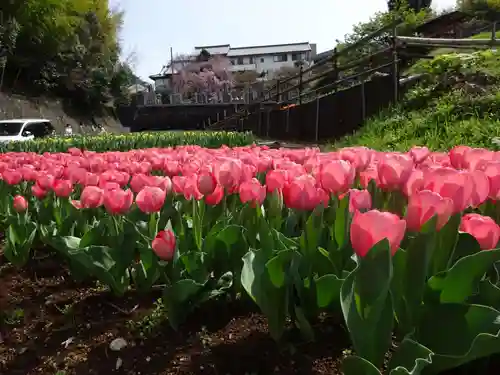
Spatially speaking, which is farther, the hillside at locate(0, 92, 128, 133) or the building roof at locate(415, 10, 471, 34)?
the hillside at locate(0, 92, 128, 133)

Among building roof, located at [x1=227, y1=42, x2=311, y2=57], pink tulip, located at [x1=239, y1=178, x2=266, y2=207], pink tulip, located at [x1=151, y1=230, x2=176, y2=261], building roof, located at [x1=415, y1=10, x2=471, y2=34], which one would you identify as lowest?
pink tulip, located at [x1=151, y1=230, x2=176, y2=261]

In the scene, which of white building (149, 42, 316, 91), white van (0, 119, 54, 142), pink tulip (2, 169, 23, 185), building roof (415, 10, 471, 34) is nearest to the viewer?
pink tulip (2, 169, 23, 185)

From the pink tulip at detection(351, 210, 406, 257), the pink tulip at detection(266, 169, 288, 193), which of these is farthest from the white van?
the pink tulip at detection(351, 210, 406, 257)

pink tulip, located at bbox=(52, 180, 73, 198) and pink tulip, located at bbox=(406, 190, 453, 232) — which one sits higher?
pink tulip, located at bbox=(406, 190, 453, 232)

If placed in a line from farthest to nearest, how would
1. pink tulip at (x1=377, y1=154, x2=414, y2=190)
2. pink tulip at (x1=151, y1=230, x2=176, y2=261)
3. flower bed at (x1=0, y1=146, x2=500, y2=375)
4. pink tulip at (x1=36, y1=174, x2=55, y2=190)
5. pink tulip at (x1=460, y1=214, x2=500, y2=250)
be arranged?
1. pink tulip at (x1=36, y1=174, x2=55, y2=190)
2. pink tulip at (x1=151, y1=230, x2=176, y2=261)
3. pink tulip at (x1=377, y1=154, x2=414, y2=190)
4. pink tulip at (x1=460, y1=214, x2=500, y2=250)
5. flower bed at (x1=0, y1=146, x2=500, y2=375)

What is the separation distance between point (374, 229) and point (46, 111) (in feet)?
106

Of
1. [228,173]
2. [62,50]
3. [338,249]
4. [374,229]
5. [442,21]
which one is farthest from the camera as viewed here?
[62,50]

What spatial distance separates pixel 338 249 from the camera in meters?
1.21

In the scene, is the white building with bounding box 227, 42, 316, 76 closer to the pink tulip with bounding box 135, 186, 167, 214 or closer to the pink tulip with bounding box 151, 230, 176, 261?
the pink tulip with bounding box 135, 186, 167, 214

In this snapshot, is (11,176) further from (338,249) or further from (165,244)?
(338,249)

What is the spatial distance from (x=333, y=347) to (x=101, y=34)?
41.0 meters

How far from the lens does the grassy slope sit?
5.96m

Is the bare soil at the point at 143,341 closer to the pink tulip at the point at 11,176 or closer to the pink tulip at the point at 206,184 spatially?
the pink tulip at the point at 206,184

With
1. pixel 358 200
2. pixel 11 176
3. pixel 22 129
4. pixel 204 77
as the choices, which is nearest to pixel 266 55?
pixel 204 77
